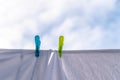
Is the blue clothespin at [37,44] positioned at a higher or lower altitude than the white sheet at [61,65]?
higher

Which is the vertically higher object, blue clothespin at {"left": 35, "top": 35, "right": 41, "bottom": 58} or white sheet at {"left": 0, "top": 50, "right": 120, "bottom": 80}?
blue clothespin at {"left": 35, "top": 35, "right": 41, "bottom": 58}

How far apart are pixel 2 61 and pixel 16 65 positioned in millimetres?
80

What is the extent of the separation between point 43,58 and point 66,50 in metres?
0.14

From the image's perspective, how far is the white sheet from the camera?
5.47 feet

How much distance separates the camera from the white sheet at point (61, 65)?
1667mm

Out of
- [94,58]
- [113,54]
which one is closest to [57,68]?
[94,58]

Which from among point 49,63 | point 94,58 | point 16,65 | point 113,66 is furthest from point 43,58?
point 113,66

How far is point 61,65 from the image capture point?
67.3 inches

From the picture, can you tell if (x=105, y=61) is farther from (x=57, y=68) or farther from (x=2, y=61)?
(x=2, y=61)

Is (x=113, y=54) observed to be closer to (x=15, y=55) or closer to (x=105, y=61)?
(x=105, y=61)

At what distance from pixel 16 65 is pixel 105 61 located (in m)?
0.51

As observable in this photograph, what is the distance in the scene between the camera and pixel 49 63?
169cm

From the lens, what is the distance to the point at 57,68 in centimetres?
171

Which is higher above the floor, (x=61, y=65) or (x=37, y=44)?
(x=37, y=44)
